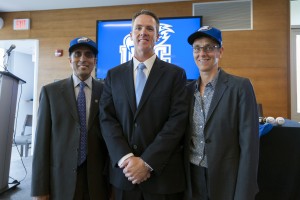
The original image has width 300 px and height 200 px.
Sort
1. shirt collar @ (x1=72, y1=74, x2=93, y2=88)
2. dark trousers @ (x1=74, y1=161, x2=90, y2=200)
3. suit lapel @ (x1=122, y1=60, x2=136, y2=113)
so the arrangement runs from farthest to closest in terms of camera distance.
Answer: shirt collar @ (x1=72, y1=74, x2=93, y2=88) < dark trousers @ (x1=74, y1=161, x2=90, y2=200) < suit lapel @ (x1=122, y1=60, x2=136, y2=113)

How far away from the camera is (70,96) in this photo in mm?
1551

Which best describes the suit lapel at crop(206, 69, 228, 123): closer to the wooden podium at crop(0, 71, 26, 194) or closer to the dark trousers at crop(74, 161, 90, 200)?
the dark trousers at crop(74, 161, 90, 200)

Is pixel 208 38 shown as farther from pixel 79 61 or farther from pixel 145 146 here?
pixel 79 61

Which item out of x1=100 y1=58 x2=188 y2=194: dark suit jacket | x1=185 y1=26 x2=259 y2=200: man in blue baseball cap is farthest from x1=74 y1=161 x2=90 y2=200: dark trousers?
x1=185 y1=26 x2=259 y2=200: man in blue baseball cap

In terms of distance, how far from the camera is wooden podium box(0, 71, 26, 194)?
2572mm

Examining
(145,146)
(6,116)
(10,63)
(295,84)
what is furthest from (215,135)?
(10,63)

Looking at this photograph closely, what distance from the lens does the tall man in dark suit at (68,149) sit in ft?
4.79

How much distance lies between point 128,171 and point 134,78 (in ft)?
1.85

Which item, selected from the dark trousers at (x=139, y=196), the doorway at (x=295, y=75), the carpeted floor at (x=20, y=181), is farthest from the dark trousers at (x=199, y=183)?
the doorway at (x=295, y=75)

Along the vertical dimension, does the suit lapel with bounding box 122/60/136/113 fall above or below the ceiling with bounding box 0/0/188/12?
below

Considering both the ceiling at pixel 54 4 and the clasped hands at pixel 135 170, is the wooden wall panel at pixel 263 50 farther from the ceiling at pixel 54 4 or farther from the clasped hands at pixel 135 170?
the clasped hands at pixel 135 170

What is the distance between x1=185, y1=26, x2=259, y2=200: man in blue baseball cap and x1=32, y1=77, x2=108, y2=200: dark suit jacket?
585 millimetres

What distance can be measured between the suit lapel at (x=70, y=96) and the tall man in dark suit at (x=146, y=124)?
0.21m

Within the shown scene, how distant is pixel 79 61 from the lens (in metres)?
1.61
